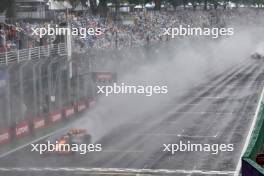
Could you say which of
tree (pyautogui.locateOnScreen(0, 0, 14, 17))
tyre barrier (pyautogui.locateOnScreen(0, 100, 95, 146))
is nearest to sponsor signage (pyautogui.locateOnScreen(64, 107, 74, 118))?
tyre barrier (pyautogui.locateOnScreen(0, 100, 95, 146))

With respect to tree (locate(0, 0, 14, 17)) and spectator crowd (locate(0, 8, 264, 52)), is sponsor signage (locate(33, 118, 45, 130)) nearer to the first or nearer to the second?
spectator crowd (locate(0, 8, 264, 52))

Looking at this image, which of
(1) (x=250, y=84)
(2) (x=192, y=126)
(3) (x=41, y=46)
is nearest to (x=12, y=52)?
(3) (x=41, y=46)

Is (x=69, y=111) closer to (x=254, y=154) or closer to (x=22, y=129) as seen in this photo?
Answer: (x=22, y=129)

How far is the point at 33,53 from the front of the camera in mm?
18656

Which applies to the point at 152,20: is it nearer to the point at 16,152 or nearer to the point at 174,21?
the point at 174,21

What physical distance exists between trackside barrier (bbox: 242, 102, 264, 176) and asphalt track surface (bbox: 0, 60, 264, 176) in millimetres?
2436

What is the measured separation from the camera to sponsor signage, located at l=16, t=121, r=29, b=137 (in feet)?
69.9

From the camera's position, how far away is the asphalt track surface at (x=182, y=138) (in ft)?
61.6

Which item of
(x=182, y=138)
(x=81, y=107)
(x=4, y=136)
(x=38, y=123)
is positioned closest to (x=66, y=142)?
(x=81, y=107)

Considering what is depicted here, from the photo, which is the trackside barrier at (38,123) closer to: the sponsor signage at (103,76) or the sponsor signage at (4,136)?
the sponsor signage at (103,76)

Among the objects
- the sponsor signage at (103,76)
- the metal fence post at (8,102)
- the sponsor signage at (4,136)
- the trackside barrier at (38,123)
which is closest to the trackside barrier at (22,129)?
the metal fence post at (8,102)

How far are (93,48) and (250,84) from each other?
17.0 ft

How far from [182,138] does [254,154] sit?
4.52 metres

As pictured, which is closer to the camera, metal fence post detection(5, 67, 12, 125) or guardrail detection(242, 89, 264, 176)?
guardrail detection(242, 89, 264, 176)
